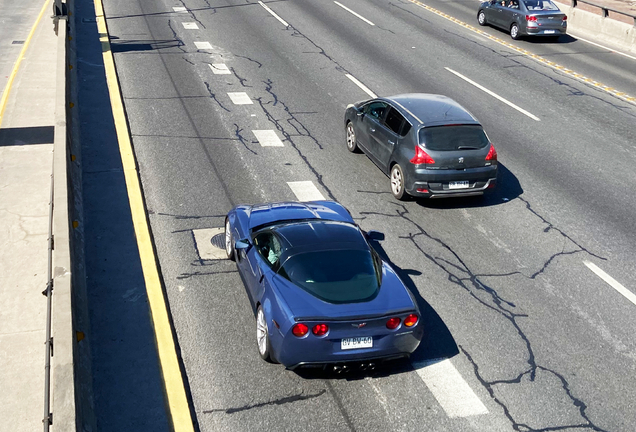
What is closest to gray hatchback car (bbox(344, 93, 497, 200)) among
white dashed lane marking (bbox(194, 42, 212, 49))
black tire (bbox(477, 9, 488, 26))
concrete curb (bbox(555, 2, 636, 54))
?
white dashed lane marking (bbox(194, 42, 212, 49))

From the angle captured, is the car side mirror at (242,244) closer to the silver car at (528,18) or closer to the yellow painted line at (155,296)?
the yellow painted line at (155,296)

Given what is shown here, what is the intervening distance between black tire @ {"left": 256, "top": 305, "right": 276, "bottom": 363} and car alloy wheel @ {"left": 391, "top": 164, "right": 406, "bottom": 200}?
16.7ft

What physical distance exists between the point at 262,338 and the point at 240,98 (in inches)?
418

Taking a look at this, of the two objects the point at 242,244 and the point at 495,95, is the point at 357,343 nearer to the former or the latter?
the point at 242,244

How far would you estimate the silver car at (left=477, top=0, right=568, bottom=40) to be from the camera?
81.1ft

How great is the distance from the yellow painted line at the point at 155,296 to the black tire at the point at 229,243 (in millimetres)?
1056

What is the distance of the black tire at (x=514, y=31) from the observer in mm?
25406

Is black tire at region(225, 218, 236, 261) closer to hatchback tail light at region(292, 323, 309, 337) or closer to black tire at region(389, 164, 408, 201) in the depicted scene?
hatchback tail light at region(292, 323, 309, 337)

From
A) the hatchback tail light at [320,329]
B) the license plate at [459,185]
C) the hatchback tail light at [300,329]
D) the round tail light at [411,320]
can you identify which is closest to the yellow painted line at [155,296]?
the hatchback tail light at [300,329]

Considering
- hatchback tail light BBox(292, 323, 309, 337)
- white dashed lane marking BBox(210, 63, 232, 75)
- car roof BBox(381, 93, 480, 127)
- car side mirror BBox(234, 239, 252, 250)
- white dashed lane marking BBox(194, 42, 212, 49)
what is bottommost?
white dashed lane marking BBox(210, 63, 232, 75)

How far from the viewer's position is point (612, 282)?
397 inches

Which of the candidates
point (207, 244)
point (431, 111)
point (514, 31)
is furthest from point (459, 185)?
point (514, 31)

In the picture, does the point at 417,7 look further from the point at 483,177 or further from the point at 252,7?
the point at 483,177

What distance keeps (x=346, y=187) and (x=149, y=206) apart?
11.9 feet
